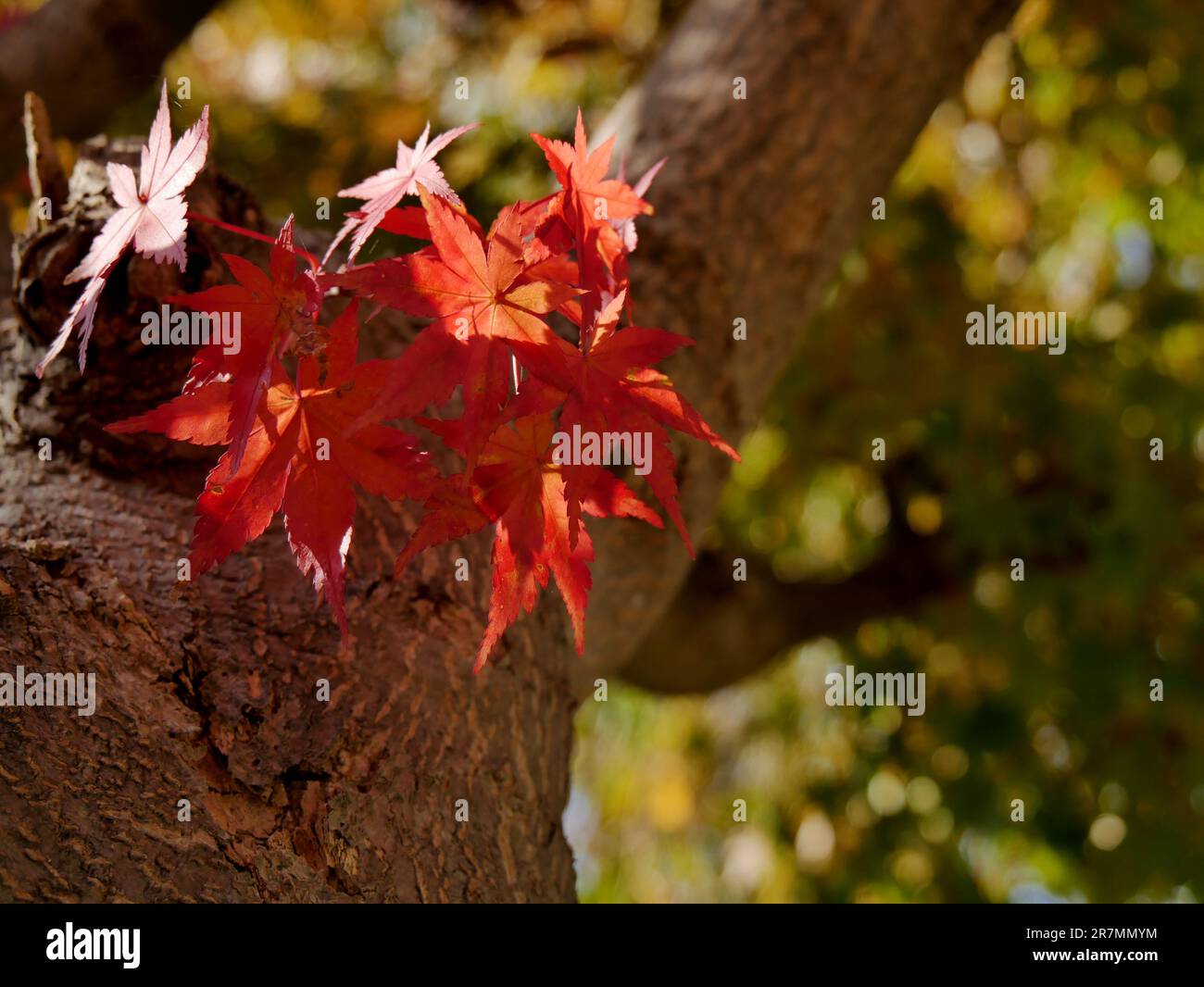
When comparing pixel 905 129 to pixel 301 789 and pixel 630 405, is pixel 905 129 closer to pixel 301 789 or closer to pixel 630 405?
pixel 630 405

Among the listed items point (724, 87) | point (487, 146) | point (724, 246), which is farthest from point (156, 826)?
point (487, 146)

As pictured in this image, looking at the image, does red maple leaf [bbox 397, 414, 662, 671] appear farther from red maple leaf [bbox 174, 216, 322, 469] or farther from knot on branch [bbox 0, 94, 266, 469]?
knot on branch [bbox 0, 94, 266, 469]

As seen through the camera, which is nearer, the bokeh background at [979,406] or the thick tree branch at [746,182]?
the thick tree branch at [746,182]

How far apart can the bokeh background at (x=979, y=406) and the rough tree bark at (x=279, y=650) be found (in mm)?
1366

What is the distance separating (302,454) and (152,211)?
212 millimetres

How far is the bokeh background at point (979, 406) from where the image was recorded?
2.75 m

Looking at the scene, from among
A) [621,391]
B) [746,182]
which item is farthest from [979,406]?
[621,391]

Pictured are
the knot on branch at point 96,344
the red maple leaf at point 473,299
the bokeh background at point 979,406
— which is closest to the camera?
the red maple leaf at point 473,299

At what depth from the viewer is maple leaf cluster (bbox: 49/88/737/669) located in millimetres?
769

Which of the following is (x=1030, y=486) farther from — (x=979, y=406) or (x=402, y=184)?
(x=402, y=184)

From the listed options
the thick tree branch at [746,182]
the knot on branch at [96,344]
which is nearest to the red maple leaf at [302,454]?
the knot on branch at [96,344]

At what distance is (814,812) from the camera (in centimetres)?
319

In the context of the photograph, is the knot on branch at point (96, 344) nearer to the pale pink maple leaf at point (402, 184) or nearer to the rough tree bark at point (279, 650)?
the rough tree bark at point (279, 650)

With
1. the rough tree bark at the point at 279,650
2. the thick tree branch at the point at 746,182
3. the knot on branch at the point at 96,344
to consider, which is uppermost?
the thick tree branch at the point at 746,182
